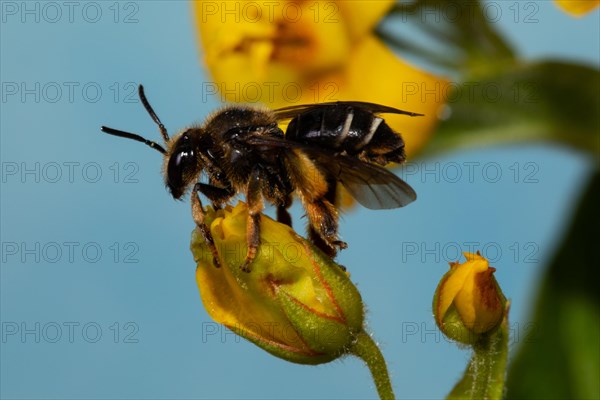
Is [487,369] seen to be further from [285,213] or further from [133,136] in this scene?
[133,136]

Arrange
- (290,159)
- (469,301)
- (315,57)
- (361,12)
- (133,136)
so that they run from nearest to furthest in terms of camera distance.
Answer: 1. (469,301)
2. (290,159)
3. (133,136)
4. (361,12)
5. (315,57)

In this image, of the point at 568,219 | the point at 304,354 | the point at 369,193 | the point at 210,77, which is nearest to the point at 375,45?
the point at 210,77

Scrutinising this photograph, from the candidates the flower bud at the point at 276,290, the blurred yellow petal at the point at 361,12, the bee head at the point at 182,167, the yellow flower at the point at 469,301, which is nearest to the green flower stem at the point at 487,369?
the yellow flower at the point at 469,301

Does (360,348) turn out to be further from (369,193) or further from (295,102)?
(295,102)

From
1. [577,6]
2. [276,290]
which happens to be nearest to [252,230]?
[276,290]

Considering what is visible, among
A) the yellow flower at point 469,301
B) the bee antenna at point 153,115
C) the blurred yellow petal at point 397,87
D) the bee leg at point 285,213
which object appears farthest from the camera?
the blurred yellow petal at point 397,87

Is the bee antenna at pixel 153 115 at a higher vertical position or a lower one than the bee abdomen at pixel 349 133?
higher

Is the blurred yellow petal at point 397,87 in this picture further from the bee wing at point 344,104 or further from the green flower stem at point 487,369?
the green flower stem at point 487,369
